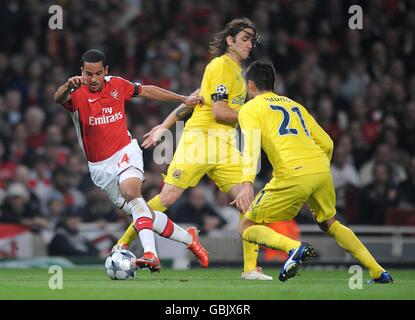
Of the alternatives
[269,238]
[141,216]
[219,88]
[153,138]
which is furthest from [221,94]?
[269,238]

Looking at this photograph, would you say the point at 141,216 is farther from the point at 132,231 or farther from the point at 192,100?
the point at 192,100

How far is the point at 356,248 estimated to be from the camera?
9281 mm

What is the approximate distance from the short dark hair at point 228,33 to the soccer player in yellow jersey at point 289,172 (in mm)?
1366

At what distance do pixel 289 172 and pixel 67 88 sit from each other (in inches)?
83.3

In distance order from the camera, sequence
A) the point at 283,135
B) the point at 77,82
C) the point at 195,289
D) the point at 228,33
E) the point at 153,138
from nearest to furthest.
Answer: the point at 195,289 → the point at 283,135 → the point at 77,82 → the point at 153,138 → the point at 228,33

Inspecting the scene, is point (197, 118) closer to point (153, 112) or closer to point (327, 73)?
point (153, 112)

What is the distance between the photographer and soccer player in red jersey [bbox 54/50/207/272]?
9.91 m

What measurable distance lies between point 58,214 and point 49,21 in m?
3.39

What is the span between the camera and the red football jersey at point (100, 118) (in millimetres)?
10141

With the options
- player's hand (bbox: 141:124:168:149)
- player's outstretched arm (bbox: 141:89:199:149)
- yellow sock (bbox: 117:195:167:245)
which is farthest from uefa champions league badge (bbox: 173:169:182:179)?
player's hand (bbox: 141:124:168:149)

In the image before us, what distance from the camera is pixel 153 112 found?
16.7 meters

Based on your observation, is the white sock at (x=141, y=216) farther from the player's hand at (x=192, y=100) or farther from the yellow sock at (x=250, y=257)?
the player's hand at (x=192, y=100)
